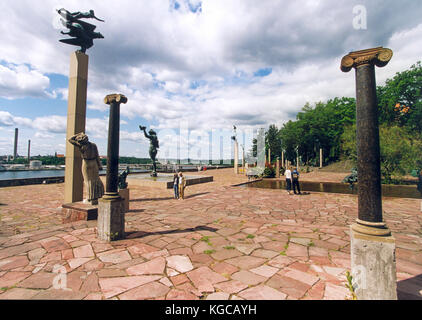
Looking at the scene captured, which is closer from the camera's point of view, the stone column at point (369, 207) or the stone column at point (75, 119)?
the stone column at point (369, 207)

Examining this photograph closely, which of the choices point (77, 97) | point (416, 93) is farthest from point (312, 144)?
point (77, 97)

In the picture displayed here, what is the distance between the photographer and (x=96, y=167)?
21.2 feet

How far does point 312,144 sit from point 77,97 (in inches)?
1875

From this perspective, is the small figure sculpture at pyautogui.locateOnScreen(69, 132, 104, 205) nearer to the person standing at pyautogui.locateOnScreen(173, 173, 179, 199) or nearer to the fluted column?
the fluted column

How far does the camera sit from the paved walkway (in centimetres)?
255

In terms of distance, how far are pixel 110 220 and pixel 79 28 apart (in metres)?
8.43

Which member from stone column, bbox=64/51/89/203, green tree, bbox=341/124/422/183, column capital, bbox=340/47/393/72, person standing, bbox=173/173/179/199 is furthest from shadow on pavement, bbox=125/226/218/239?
green tree, bbox=341/124/422/183

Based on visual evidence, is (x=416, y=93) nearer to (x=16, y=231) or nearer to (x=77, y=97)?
(x=77, y=97)

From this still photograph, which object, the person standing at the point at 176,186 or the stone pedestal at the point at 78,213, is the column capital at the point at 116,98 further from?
the person standing at the point at 176,186

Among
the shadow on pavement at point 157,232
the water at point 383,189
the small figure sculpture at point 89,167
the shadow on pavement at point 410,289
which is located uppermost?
the small figure sculpture at point 89,167

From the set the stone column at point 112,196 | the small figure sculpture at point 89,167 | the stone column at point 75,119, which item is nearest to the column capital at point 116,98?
the stone column at point 112,196

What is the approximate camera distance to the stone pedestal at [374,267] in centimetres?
218

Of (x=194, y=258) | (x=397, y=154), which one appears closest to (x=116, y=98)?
(x=194, y=258)

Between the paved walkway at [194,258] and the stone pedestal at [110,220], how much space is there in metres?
0.19
